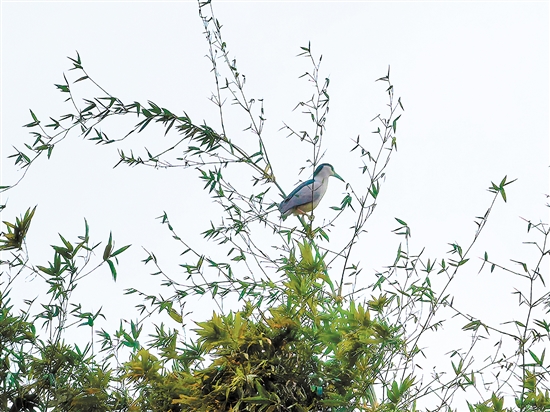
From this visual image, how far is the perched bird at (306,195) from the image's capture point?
577 centimetres

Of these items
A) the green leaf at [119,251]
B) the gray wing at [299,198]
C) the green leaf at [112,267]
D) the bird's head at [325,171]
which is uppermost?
the bird's head at [325,171]

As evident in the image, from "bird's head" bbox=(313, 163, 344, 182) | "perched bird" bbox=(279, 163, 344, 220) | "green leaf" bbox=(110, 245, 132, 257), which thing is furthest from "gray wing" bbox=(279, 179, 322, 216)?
"green leaf" bbox=(110, 245, 132, 257)

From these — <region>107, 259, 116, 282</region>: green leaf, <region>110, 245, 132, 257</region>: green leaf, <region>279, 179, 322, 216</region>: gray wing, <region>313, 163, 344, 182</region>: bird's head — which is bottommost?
<region>107, 259, 116, 282</region>: green leaf

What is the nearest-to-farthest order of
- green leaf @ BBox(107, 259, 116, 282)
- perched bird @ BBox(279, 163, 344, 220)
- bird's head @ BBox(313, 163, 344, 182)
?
green leaf @ BBox(107, 259, 116, 282) → perched bird @ BBox(279, 163, 344, 220) → bird's head @ BBox(313, 163, 344, 182)

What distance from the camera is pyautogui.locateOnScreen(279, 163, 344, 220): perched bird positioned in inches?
227

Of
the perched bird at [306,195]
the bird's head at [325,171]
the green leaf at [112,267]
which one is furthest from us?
the bird's head at [325,171]

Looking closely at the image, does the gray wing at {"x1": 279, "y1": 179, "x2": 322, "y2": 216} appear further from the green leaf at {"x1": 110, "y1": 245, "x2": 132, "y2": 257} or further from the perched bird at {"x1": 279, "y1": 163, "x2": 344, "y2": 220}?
the green leaf at {"x1": 110, "y1": 245, "x2": 132, "y2": 257}

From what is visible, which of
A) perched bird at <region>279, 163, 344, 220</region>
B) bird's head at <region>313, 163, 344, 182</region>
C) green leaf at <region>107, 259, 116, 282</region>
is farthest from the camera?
bird's head at <region>313, 163, 344, 182</region>

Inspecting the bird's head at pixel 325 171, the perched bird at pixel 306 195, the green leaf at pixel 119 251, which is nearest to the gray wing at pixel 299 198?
the perched bird at pixel 306 195

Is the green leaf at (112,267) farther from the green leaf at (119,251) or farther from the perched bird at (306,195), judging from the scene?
the perched bird at (306,195)

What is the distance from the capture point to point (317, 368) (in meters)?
3.57

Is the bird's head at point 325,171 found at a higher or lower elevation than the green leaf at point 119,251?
higher

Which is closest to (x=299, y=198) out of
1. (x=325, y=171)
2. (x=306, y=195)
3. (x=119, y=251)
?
(x=306, y=195)

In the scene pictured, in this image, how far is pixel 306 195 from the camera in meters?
6.30
